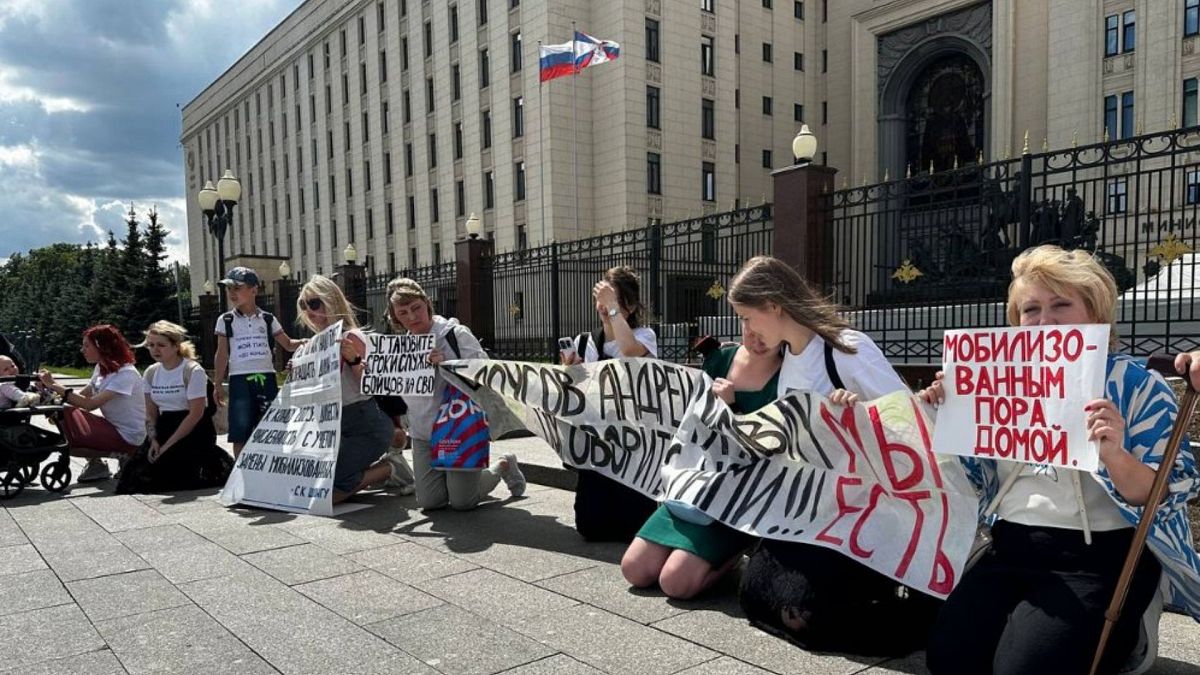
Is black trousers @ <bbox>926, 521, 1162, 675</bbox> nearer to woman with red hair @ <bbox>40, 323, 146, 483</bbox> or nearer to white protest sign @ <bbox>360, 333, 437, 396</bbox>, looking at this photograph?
white protest sign @ <bbox>360, 333, 437, 396</bbox>

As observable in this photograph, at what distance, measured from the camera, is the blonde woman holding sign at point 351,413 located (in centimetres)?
659

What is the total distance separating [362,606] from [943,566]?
9.15ft

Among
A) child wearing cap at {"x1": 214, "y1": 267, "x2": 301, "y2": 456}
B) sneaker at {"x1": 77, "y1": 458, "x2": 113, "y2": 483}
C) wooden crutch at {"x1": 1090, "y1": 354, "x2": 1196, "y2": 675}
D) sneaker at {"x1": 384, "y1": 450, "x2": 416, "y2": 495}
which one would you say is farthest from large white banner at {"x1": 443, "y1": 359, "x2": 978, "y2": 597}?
sneaker at {"x1": 77, "y1": 458, "x2": 113, "y2": 483}

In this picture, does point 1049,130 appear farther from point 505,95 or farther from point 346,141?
point 346,141

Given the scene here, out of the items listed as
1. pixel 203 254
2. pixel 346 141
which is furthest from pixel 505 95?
pixel 203 254

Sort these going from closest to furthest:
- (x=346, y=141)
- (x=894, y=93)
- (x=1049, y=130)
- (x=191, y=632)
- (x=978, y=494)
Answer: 1. (x=978, y=494)
2. (x=191, y=632)
3. (x=1049, y=130)
4. (x=894, y=93)
5. (x=346, y=141)

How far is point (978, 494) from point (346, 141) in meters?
54.0

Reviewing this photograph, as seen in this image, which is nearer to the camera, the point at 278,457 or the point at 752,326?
the point at 752,326

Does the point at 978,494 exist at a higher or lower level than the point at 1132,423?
lower

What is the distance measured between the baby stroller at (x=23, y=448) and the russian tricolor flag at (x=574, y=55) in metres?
22.2

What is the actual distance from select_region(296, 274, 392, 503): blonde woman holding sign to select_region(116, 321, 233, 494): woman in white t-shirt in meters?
1.52

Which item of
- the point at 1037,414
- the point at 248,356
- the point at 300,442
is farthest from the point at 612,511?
the point at 248,356

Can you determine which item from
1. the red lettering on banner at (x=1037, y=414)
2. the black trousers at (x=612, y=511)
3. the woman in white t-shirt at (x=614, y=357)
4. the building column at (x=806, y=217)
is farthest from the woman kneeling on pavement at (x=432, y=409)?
the building column at (x=806, y=217)

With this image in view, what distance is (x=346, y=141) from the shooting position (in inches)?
2062
